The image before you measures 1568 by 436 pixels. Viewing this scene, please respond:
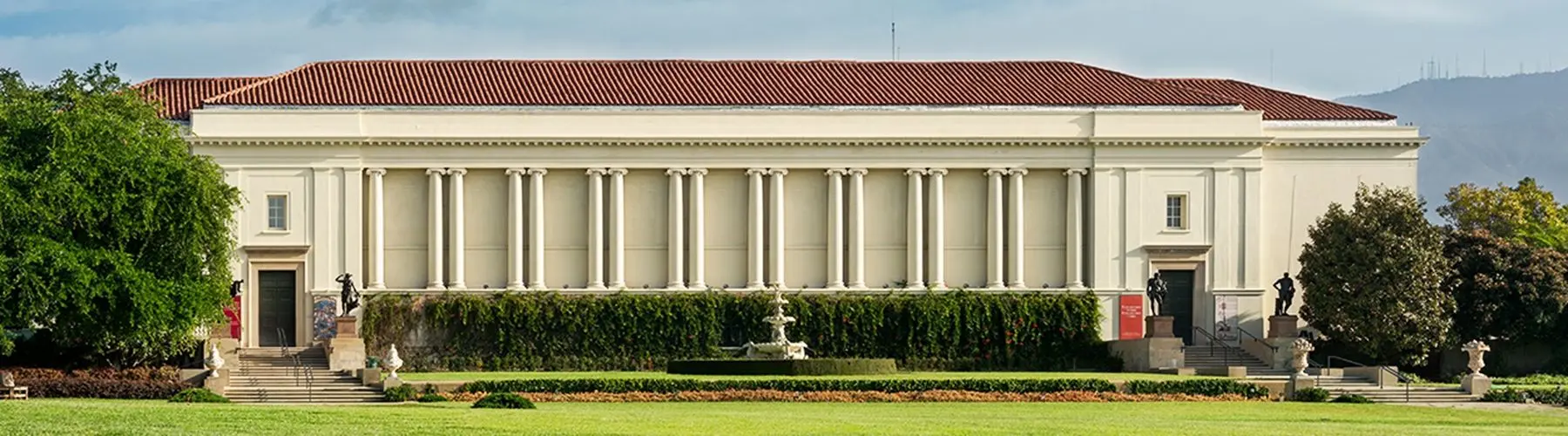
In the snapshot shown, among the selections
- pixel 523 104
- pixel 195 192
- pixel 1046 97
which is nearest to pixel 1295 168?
pixel 1046 97

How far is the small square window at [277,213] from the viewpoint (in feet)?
261

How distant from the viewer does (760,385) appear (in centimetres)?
5891

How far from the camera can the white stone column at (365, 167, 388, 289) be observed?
80188 mm

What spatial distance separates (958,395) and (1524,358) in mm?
25699

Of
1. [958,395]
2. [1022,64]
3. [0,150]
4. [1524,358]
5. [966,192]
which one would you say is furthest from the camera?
[1022,64]

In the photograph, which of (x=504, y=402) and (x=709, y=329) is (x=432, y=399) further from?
(x=709, y=329)

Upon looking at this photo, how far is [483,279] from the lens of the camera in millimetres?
81438

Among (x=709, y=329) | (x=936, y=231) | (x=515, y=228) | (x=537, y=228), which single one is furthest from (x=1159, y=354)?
(x=515, y=228)

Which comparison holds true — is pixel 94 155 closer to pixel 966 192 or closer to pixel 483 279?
pixel 483 279

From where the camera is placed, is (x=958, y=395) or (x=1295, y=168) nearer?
(x=958, y=395)

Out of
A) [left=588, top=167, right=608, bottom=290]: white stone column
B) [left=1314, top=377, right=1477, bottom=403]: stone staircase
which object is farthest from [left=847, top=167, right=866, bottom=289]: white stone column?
[left=1314, top=377, right=1477, bottom=403]: stone staircase

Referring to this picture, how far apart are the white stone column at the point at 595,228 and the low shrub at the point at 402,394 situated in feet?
69.2

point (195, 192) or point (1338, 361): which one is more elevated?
point (195, 192)

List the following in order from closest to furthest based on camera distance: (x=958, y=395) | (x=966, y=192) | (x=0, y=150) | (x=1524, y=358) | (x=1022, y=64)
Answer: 1. (x=958, y=395)
2. (x=0, y=150)
3. (x=1524, y=358)
4. (x=966, y=192)
5. (x=1022, y=64)
